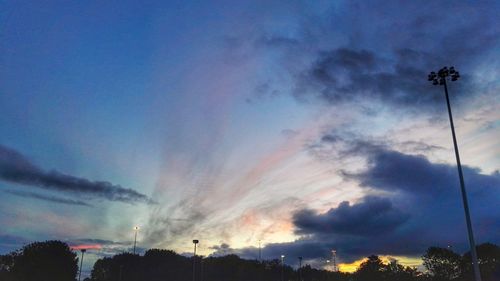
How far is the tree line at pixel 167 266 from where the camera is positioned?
5030 inches

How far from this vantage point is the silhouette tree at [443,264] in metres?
182

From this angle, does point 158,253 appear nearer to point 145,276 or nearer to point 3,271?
point 145,276

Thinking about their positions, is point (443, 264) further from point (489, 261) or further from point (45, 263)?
point (45, 263)

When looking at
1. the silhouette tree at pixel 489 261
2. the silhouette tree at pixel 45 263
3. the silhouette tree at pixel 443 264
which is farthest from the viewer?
the silhouette tree at pixel 443 264

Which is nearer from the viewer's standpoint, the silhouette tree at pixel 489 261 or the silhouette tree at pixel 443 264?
the silhouette tree at pixel 489 261

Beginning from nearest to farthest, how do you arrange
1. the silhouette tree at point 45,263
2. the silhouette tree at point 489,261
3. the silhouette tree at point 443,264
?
the silhouette tree at point 45,263
the silhouette tree at point 489,261
the silhouette tree at point 443,264

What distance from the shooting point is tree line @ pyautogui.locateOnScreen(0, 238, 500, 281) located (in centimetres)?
12775

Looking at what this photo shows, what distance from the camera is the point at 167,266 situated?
534 feet

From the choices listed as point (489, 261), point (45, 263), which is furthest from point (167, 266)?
point (489, 261)

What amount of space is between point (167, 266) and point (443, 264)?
112926 millimetres

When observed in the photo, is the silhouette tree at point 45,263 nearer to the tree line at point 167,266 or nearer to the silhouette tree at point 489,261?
the tree line at point 167,266

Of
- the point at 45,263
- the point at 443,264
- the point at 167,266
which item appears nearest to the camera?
the point at 45,263

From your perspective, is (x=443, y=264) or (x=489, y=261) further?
(x=443, y=264)

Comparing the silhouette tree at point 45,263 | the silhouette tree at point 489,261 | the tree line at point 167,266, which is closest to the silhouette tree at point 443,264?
Answer: the tree line at point 167,266
